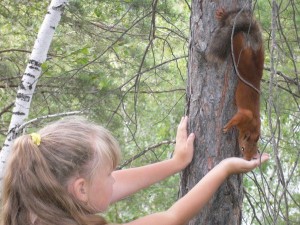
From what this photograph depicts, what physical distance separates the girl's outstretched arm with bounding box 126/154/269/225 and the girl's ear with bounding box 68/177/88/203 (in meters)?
0.16

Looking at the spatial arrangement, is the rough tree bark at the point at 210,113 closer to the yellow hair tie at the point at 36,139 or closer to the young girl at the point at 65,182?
the young girl at the point at 65,182

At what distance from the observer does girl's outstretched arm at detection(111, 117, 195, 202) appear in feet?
6.88

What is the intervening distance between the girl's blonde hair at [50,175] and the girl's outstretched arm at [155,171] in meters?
0.38

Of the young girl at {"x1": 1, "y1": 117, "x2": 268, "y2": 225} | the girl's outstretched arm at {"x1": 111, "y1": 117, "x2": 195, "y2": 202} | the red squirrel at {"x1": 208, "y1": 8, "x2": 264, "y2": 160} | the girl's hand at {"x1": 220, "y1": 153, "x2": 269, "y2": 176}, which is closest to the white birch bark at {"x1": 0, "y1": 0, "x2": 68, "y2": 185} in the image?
the girl's outstretched arm at {"x1": 111, "y1": 117, "x2": 195, "y2": 202}

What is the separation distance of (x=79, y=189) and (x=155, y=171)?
0.51 metres

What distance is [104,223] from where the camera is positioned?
1.72 meters

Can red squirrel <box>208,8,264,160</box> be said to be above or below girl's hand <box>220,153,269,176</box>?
above

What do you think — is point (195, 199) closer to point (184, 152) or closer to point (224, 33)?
point (184, 152)

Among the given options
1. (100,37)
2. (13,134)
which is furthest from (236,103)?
(100,37)

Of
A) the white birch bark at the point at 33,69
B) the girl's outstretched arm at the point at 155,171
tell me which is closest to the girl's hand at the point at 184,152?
the girl's outstretched arm at the point at 155,171

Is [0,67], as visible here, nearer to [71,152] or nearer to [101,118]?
[101,118]

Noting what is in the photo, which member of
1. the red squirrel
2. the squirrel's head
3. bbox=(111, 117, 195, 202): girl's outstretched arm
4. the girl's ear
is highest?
the red squirrel

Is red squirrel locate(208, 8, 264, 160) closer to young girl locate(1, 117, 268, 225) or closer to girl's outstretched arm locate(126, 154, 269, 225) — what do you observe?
girl's outstretched arm locate(126, 154, 269, 225)

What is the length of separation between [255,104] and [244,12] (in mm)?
429
